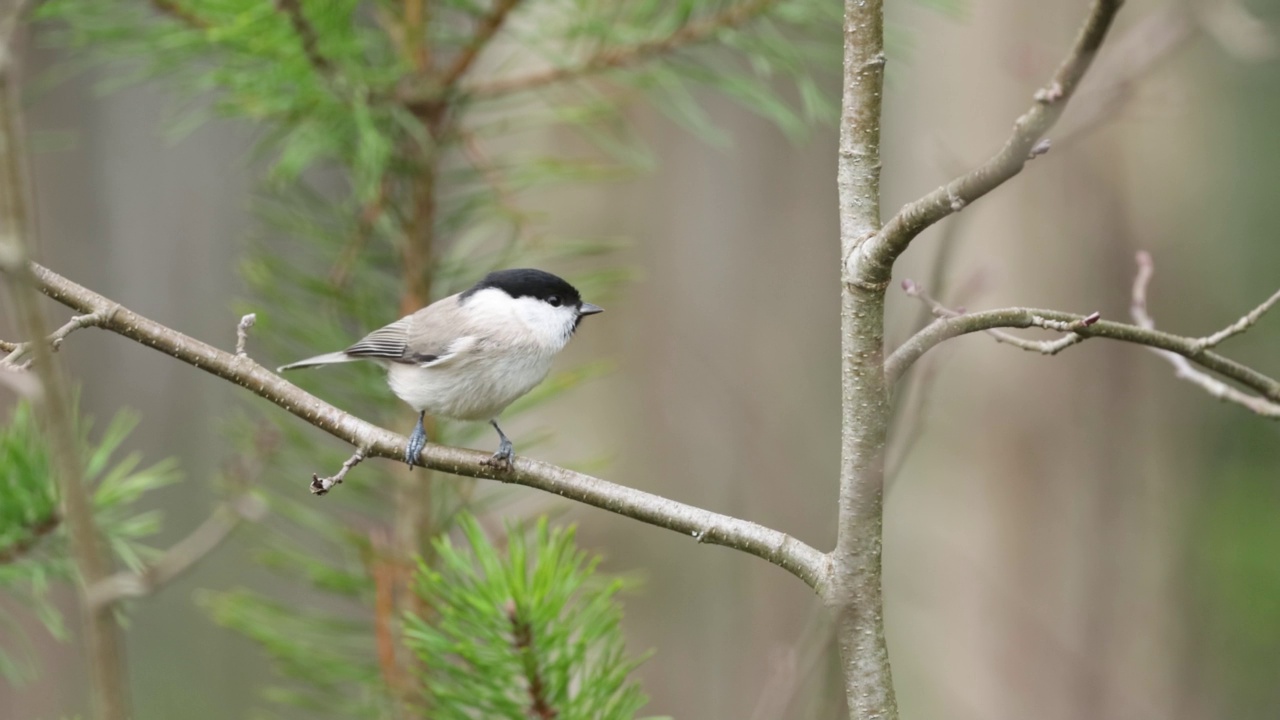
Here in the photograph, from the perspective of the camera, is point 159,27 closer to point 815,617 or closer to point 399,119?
point 399,119

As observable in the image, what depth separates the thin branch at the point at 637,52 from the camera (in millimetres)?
1468

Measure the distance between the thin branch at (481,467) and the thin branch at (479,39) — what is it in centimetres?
57

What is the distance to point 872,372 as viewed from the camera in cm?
78

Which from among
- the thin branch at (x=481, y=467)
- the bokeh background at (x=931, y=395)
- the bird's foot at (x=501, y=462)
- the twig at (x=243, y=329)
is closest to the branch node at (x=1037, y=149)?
the thin branch at (x=481, y=467)

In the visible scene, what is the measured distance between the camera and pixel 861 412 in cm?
78

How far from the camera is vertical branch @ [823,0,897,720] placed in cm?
77

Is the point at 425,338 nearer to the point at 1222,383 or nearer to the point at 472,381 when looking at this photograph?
the point at 472,381

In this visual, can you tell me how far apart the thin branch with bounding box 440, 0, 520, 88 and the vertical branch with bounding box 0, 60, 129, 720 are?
0.91m

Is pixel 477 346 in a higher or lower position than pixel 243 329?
higher

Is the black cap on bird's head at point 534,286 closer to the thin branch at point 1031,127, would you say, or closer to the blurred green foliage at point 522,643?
the blurred green foliage at point 522,643

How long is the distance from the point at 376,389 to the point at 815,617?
94 cm

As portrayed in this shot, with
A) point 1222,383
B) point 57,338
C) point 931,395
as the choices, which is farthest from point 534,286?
point 1222,383

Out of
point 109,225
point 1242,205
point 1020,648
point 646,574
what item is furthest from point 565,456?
point 1242,205

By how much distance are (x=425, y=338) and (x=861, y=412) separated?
935mm
